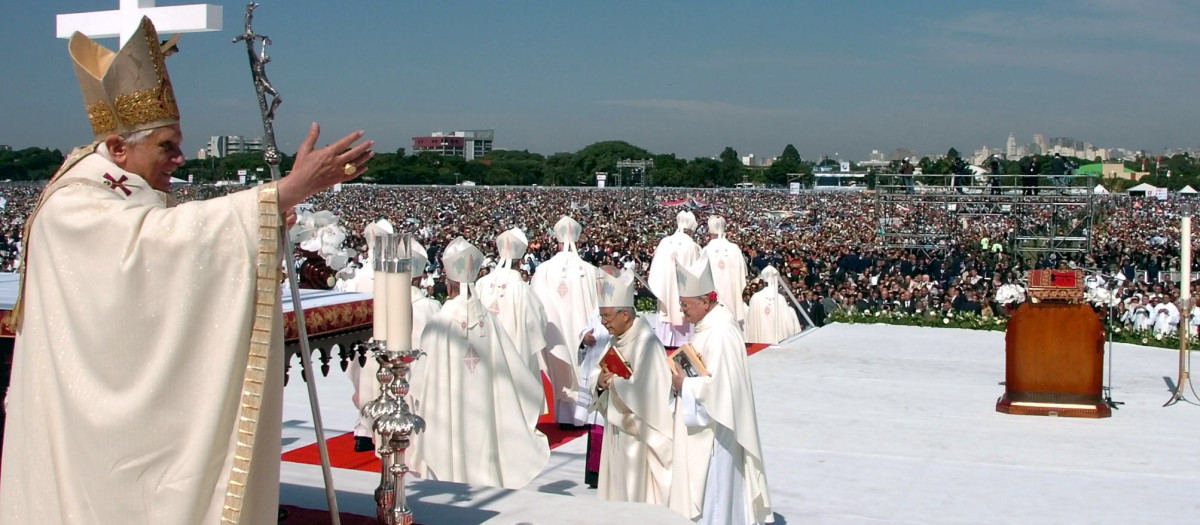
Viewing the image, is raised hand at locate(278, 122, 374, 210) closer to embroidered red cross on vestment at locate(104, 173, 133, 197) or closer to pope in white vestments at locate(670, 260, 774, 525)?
embroidered red cross on vestment at locate(104, 173, 133, 197)

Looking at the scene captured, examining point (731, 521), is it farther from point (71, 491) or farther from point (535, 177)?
point (535, 177)

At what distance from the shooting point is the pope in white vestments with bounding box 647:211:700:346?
14.0 metres

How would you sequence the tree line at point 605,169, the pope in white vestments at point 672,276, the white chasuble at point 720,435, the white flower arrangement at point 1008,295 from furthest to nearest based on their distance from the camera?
1. the tree line at point 605,169
2. the pope in white vestments at point 672,276
3. the white flower arrangement at point 1008,295
4. the white chasuble at point 720,435

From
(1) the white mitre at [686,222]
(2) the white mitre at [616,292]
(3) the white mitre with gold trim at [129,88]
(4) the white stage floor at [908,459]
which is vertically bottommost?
(4) the white stage floor at [908,459]

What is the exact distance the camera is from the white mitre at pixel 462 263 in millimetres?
7641

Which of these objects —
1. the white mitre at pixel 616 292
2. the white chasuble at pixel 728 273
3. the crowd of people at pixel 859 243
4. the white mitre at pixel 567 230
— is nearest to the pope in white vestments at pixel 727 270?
the white chasuble at pixel 728 273

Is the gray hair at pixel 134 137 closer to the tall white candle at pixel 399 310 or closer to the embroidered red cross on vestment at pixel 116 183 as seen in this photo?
the embroidered red cross on vestment at pixel 116 183

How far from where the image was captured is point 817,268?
25.5 meters

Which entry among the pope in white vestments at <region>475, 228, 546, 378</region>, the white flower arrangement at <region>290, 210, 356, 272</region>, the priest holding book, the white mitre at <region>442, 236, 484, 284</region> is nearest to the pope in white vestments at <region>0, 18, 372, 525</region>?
the white flower arrangement at <region>290, 210, 356, 272</region>

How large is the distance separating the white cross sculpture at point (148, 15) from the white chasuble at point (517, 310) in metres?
4.46

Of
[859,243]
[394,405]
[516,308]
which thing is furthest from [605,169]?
[394,405]

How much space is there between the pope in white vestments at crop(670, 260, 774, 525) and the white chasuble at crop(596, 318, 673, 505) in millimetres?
335

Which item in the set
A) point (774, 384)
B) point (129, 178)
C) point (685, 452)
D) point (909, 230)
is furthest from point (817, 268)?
point (129, 178)

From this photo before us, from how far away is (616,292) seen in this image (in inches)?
250
